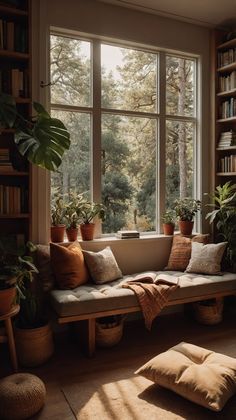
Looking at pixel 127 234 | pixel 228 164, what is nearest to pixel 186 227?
pixel 127 234

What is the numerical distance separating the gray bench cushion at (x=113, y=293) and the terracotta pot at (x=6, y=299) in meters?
0.41

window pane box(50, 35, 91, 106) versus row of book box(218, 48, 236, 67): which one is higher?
row of book box(218, 48, 236, 67)

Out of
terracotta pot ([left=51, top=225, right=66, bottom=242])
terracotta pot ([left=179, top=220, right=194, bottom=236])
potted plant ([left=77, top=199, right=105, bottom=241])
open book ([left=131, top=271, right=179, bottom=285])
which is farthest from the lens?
terracotta pot ([left=179, top=220, right=194, bottom=236])

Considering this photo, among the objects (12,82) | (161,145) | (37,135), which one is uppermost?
(12,82)

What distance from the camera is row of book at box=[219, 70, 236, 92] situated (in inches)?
165

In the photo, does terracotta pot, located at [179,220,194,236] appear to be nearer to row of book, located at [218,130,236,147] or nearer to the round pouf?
row of book, located at [218,130,236,147]

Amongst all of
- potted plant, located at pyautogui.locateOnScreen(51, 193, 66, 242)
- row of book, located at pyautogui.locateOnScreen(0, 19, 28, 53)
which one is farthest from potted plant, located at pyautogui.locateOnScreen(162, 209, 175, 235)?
row of book, located at pyautogui.locateOnScreen(0, 19, 28, 53)

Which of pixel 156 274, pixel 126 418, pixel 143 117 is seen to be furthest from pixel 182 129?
pixel 126 418

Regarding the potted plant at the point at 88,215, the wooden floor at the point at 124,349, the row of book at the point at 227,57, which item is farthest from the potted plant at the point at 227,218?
the row of book at the point at 227,57

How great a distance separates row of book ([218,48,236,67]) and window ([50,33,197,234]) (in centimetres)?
31

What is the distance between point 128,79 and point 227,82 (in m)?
1.17

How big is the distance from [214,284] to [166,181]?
1333mm

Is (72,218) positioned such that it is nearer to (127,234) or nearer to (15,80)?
(127,234)

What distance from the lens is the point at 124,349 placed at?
3.24m
